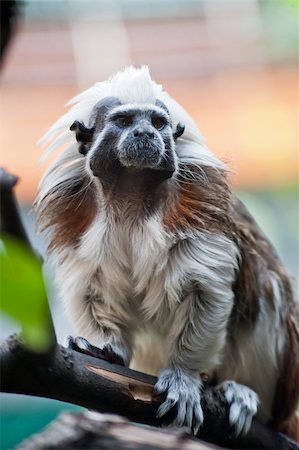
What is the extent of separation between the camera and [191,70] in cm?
977

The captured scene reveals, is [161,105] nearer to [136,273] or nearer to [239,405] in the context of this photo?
[136,273]

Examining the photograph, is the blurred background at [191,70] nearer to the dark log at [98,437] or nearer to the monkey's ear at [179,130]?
the monkey's ear at [179,130]

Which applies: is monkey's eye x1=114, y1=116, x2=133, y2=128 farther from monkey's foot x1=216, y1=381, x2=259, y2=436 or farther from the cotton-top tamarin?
monkey's foot x1=216, y1=381, x2=259, y2=436

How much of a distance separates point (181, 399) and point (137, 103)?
1243 mm

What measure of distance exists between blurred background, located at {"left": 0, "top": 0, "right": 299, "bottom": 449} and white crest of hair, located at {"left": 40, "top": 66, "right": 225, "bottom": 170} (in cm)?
405

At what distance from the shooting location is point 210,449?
2.02 meters

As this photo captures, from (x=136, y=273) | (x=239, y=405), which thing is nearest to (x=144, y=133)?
(x=136, y=273)

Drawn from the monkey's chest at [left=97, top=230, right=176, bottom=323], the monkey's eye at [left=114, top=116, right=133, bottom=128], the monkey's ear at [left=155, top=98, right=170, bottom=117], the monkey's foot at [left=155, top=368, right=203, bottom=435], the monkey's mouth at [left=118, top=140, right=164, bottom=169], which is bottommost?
the monkey's foot at [left=155, top=368, right=203, bottom=435]

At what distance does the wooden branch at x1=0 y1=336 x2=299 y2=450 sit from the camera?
2.45 metres

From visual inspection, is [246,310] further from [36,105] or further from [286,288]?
[36,105]

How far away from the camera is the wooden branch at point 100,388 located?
2.45m

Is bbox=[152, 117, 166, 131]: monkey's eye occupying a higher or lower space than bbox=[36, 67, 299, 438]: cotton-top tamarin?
higher

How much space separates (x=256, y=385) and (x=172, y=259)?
1.00m

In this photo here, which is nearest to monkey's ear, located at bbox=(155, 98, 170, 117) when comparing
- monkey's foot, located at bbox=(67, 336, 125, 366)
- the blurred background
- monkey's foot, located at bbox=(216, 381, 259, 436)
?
monkey's foot, located at bbox=(67, 336, 125, 366)
